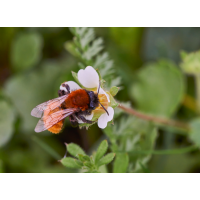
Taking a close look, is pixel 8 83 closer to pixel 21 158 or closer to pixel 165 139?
pixel 21 158

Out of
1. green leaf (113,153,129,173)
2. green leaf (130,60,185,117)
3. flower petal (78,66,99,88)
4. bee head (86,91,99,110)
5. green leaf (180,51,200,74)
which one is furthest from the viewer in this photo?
green leaf (130,60,185,117)

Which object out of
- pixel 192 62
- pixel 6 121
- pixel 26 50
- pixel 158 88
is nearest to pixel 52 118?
pixel 6 121

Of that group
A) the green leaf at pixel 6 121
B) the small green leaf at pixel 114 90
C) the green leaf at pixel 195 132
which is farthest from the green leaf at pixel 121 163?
the green leaf at pixel 6 121

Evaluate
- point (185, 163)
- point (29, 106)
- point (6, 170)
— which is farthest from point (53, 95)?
point (185, 163)

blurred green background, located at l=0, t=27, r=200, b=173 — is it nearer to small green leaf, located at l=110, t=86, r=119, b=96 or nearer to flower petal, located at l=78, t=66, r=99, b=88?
flower petal, located at l=78, t=66, r=99, b=88

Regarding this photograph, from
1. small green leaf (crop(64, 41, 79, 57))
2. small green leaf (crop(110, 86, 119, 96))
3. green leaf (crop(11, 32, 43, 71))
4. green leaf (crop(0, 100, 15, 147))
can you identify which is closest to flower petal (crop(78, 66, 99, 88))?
small green leaf (crop(110, 86, 119, 96))

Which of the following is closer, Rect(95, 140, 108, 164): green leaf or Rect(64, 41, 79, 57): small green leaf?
Rect(95, 140, 108, 164): green leaf

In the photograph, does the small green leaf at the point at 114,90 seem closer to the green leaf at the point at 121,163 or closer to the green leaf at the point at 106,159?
the green leaf at the point at 106,159

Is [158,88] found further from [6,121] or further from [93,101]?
[6,121]

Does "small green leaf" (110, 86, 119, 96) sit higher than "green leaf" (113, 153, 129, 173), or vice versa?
"small green leaf" (110, 86, 119, 96)
